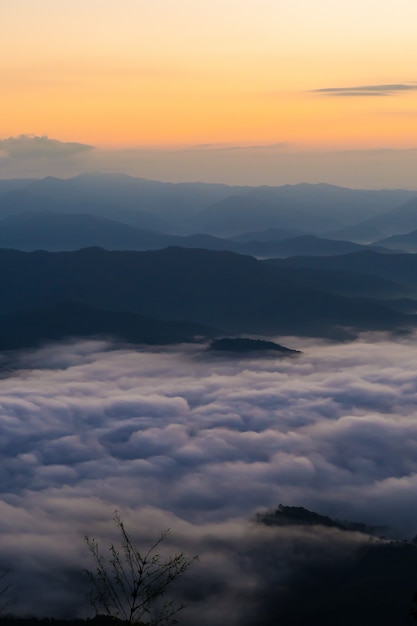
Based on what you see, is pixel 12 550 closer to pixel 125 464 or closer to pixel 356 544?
pixel 125 464

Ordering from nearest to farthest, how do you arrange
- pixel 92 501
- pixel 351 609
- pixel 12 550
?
pixel 351 609 < pixel 12 550 < pixel 92 501

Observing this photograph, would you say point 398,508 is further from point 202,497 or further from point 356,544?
point 202,497

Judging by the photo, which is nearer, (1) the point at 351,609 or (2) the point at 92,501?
(1) the point at 351,609

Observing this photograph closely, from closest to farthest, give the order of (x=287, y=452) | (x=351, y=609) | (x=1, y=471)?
(x=351, y=609)
(x=1, y=471)
(x=287, y=452)

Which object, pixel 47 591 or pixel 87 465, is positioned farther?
pixel 87 465

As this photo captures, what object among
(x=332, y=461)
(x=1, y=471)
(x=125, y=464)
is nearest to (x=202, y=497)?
(x=125, y=464)

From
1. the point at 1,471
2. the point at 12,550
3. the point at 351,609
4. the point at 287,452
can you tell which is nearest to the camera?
the point at 351,609

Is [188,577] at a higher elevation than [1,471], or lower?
lower

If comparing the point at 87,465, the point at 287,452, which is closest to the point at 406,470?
the point at 287,452

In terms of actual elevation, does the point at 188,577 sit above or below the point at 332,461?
below
